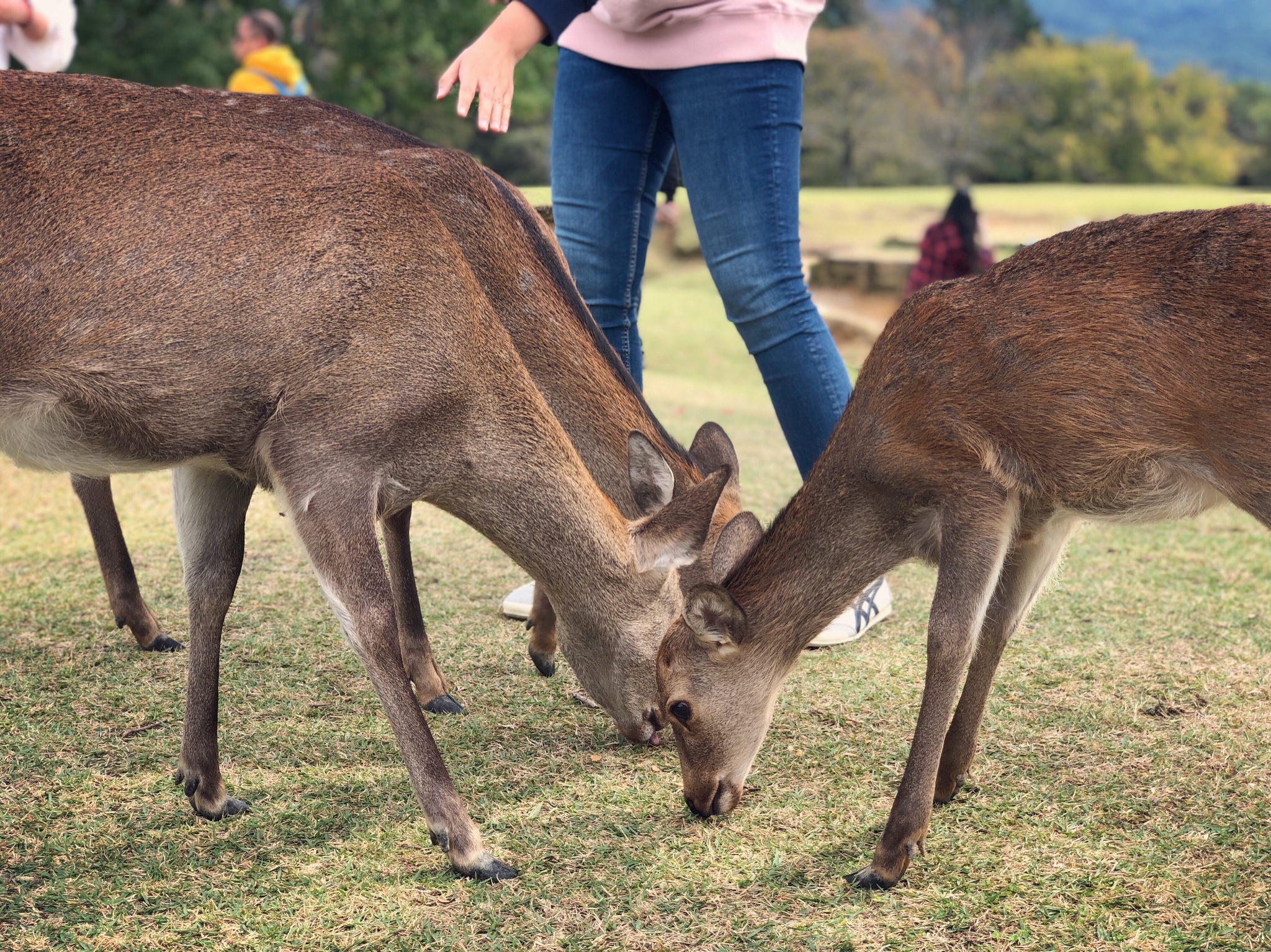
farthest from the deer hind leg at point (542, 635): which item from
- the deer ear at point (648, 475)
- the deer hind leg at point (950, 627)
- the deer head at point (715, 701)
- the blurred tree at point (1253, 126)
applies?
the blurred tree at point (1253, 126)

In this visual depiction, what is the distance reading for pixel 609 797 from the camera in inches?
128

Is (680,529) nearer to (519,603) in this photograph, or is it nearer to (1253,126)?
(519,603)

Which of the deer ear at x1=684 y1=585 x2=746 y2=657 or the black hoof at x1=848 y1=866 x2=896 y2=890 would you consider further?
the deer ear at x1=684 y1=585 x2=746 y2=657

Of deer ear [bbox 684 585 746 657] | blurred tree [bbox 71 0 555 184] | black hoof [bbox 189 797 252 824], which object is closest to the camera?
deer ear [bbox 684 585 746 657]

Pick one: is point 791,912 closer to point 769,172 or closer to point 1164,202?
point 769,172

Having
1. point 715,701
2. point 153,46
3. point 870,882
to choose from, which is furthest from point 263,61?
point 153,46

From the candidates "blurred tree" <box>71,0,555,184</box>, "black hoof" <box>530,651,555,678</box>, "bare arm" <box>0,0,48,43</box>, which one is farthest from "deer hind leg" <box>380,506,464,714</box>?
"blurred tree" <box>71,0,555,184</box>

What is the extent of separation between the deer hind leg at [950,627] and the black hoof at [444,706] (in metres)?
1.51

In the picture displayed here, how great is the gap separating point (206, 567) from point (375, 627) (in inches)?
27.1

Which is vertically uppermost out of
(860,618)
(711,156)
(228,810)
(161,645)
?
(711,156)

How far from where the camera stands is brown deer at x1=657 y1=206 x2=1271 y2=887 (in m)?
2.64

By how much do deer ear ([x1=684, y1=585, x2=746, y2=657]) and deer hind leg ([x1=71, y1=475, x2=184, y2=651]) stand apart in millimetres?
2078

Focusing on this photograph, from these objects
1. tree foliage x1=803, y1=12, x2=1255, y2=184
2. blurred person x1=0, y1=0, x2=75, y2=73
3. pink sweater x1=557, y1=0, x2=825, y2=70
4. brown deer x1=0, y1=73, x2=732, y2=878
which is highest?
pink sweater x1=557, y1=0, x2=825, y2=70

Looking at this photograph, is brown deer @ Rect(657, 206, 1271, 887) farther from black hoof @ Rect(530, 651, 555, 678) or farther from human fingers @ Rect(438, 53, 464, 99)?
human fingers @ Rect(438, 53, 464, 99)
